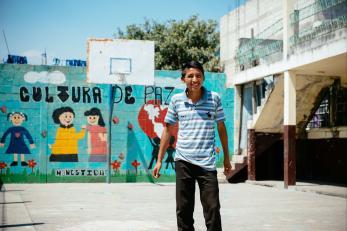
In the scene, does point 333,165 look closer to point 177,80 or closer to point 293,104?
point 293,104

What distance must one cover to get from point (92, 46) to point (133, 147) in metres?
3.69

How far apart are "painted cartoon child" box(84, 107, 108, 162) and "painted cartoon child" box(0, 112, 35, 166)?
1.97 m

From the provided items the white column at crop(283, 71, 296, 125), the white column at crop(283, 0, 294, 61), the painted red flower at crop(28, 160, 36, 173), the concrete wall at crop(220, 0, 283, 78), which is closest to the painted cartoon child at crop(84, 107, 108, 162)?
the painted red flower at crop(28, 160, 36, 173)

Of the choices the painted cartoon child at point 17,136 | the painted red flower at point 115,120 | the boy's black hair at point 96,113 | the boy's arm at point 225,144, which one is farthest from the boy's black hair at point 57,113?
the boy's arm at point 225,144

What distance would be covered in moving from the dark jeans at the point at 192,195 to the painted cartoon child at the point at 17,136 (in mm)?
11735

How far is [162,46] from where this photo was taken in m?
31.8

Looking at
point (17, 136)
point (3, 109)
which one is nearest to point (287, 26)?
point (17, 136)

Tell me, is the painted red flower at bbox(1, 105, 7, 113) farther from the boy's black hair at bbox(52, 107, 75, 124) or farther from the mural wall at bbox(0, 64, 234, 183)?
the boy's black hair at bbox(52, 107, 75, 124)

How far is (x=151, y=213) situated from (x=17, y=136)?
28.9 ft

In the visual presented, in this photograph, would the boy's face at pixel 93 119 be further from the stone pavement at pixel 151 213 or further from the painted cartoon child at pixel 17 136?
the stone pavement at pixel 151 213

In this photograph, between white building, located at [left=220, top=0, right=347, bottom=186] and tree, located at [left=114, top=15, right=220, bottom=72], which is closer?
white building, located at [left=220, top=0, right=347, bottom=186]

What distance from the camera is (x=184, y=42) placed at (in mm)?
31656

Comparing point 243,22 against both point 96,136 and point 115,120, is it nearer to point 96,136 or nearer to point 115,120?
point 115,120

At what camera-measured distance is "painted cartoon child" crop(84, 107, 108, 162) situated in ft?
51.2
